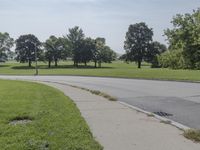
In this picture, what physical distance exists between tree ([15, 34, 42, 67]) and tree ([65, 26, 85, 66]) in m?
8.91

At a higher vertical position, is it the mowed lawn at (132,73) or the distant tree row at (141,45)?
the distant tree row at (141,45)

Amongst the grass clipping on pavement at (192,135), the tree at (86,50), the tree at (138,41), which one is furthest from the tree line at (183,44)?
the tree at (86,50)

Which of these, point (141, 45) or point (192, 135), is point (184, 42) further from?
point (141, 45)

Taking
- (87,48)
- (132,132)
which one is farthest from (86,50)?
(132,132)

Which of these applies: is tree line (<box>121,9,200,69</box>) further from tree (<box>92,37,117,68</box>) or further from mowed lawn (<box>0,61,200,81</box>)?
tree (<box>92,37,117,68</box>)

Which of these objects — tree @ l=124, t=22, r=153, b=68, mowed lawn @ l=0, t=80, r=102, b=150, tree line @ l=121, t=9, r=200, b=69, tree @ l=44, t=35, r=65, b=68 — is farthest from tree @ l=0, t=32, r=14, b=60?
mowed lawn @ l=0, t=80, r=102, b=150

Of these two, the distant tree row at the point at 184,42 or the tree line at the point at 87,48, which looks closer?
the distant tree row at the point at 184,42

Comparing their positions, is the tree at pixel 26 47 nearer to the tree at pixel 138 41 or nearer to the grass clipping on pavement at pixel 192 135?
the tree at pixel 138 41

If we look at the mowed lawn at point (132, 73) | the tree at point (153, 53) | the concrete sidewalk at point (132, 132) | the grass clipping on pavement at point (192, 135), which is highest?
the tree at point (153, 53)

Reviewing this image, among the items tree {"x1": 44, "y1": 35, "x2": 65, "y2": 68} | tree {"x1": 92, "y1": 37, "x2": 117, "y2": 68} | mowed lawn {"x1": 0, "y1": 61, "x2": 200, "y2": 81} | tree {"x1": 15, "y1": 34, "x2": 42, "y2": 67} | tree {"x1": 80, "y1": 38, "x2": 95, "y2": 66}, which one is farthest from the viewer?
tree {"x1": 15, "y1": 34, "x2": 42, "y2": 67}

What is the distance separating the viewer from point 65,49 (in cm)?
11219

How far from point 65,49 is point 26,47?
1131cm

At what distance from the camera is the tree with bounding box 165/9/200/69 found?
34484mm

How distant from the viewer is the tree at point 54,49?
11012 cm
